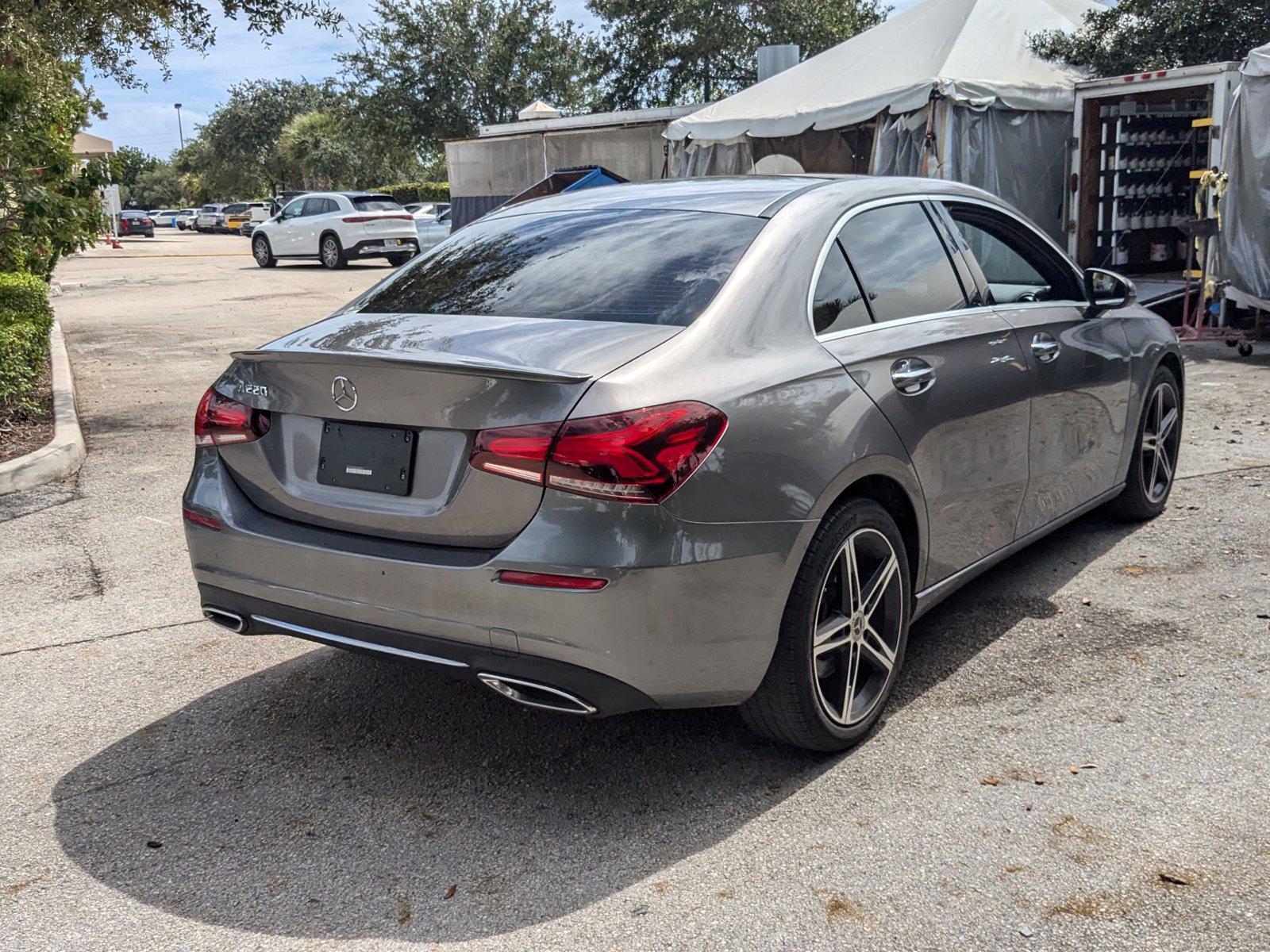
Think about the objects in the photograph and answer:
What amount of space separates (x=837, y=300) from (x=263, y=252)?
92.6ft

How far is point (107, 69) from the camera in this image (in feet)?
42.5

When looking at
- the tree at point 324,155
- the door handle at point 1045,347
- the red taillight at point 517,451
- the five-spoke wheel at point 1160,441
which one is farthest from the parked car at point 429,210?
the tree at point 324,155

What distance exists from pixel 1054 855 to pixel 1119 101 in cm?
1416

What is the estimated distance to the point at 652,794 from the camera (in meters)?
3.42

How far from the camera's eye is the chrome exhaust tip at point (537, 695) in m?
3.03

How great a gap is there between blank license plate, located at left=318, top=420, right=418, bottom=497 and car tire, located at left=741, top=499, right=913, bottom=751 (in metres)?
1.07

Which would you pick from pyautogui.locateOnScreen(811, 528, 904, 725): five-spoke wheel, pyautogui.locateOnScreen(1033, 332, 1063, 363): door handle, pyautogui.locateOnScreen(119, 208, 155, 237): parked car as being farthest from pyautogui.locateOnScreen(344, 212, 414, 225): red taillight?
pyautogui.locateOnScreen(119, 208, 155, 237): parked car

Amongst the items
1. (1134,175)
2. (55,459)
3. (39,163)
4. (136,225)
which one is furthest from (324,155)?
(55,459)

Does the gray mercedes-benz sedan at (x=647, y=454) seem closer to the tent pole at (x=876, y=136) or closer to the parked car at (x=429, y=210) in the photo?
the tent pole at (x=876, y=136)

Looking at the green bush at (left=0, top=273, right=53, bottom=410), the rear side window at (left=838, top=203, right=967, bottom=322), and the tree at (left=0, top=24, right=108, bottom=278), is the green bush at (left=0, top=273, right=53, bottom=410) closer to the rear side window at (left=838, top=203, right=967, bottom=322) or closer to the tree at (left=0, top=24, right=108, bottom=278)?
the tree at (left=0, top=24, right=108, bottom=278)

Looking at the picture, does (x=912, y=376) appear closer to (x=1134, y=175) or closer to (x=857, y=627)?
(x=857, y=627)

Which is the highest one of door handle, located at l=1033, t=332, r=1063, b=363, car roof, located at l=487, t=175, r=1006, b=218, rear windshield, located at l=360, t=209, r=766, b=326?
car roof, located at l=487, t=175, r=1006, b=218

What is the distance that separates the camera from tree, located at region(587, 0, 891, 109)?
38969 mm

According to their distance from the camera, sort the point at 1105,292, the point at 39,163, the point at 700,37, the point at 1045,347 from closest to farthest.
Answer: the point at 1045,347 → the point at 1105,292 → the point at 39,163 → the point at 700,37
